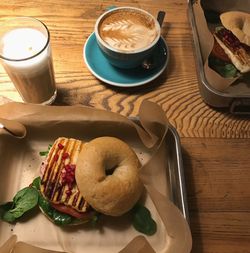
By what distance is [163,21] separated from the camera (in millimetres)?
1215

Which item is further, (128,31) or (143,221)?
(128,31)

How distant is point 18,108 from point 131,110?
299 millimetres

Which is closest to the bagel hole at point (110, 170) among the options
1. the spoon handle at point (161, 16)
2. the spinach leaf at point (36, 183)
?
the spinach leaf at point (36, 183)

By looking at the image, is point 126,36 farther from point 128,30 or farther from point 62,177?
point 62,177

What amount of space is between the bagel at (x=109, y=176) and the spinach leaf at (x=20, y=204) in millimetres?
116

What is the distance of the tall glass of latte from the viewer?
2.93 ft

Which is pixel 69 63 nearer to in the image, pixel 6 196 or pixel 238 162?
pixel 6 196

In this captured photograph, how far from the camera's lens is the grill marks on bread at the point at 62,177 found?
0.82 metres

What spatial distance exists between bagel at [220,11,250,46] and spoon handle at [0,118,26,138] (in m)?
0.69

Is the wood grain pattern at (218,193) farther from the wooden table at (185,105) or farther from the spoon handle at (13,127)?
the spoon handle at (13,127)

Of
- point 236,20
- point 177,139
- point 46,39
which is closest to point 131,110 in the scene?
point 177,139

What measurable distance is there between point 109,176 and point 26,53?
Answer: 1.16ft

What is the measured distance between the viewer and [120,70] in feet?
3.57

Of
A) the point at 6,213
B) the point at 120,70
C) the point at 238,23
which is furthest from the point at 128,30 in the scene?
the point at 6,213
